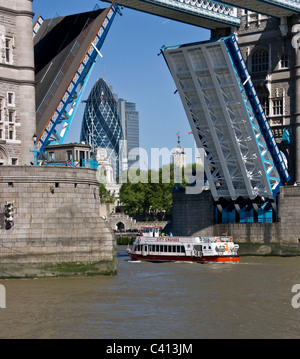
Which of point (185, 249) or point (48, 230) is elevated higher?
point (48, 230)

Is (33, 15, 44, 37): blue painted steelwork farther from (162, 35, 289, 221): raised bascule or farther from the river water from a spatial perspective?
the river water

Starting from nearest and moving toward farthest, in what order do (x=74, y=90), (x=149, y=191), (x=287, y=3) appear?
(x=74, y=90) → (x=287, y=3) → (x=149, y=191)

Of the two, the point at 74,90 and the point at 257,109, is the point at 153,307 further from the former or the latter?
the point at 257,109

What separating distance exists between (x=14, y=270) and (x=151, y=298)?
6046 millimetres

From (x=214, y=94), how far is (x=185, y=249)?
358 inches

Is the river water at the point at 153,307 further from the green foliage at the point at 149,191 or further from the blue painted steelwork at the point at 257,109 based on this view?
the green foliage at the point at 149,191

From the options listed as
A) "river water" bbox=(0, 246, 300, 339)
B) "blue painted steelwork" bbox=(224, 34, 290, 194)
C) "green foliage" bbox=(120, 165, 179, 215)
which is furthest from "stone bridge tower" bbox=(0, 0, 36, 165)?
"green foliage" bbox=(120, 165, 179, 215)

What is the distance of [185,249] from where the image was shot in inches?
1961

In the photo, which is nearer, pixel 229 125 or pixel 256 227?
pixel 229 125

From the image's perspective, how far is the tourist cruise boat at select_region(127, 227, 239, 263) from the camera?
4859 centimetres

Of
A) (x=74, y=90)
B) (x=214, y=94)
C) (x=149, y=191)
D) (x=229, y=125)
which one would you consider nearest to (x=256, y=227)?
(x=229, y=125)

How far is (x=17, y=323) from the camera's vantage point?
25.4 m

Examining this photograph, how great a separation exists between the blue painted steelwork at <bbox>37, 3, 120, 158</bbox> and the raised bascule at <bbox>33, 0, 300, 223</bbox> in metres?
0.05
